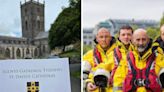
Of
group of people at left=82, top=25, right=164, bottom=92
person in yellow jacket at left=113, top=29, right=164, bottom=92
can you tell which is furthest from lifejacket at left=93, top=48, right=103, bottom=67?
person in yellow jacket at left=113, top=29, right=164, bottom=92

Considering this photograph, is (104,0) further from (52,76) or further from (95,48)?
(52,76)

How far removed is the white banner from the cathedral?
0.11 metres

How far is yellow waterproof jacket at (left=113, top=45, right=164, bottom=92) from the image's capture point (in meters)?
1.83

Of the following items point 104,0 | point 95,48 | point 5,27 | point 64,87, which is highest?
point 104,0

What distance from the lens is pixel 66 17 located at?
206cm

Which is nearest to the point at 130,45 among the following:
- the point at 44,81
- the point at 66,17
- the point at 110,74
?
the point at 110,74

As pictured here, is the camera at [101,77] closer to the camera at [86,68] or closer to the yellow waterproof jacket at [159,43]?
the camera at [86,68]

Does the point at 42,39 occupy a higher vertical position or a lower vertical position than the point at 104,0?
lower

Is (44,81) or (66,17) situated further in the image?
(66,17)

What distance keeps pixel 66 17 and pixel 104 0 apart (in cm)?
36

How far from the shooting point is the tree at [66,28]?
2.04 metres

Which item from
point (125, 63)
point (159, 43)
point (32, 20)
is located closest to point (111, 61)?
point (125, 63)

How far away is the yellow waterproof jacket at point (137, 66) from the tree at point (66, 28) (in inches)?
17.5

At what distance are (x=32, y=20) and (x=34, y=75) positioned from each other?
476mm
